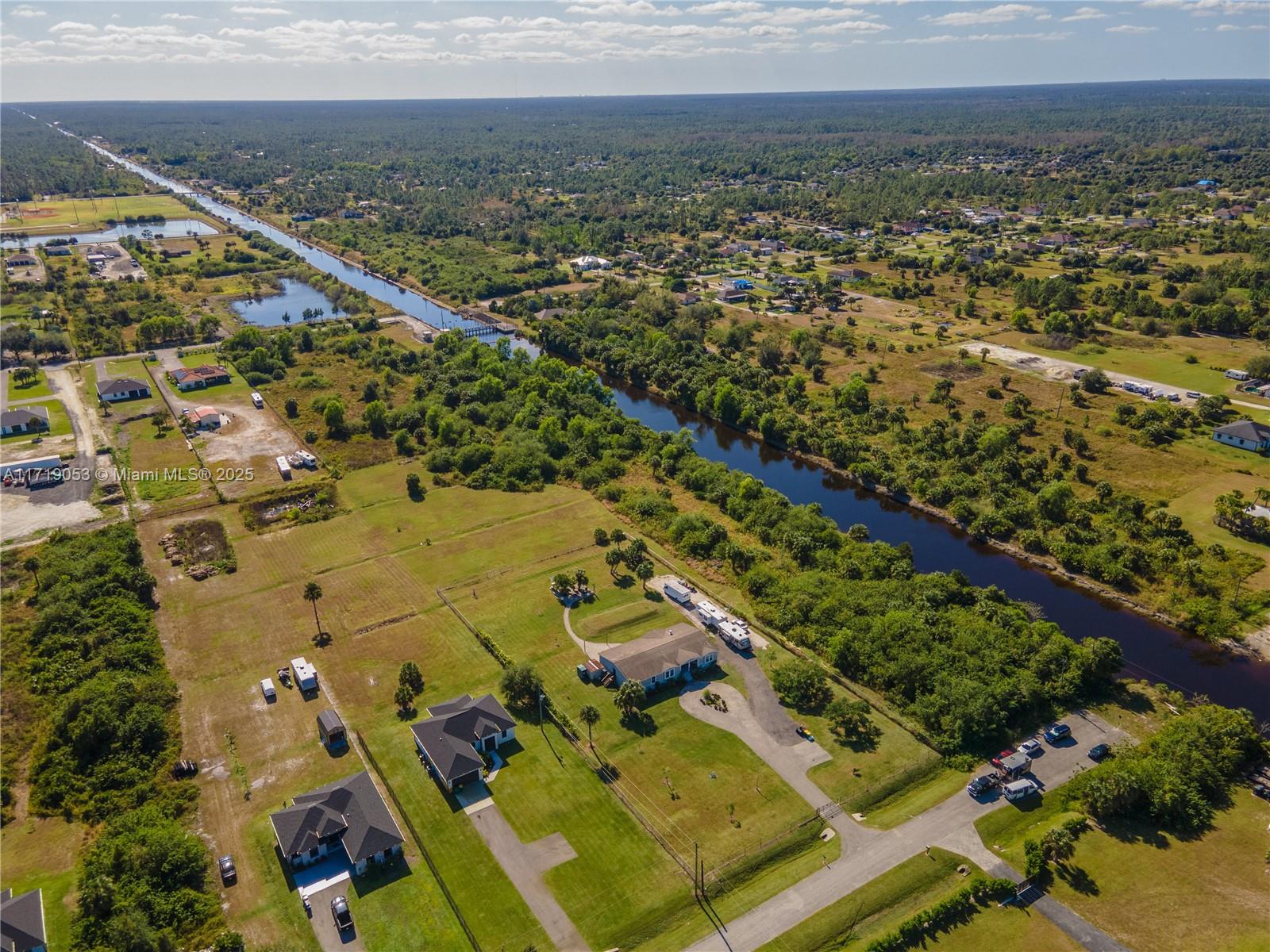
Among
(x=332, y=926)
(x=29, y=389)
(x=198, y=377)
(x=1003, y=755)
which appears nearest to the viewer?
(x=332, y=926)

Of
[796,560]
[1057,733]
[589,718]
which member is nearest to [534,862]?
[589,718]

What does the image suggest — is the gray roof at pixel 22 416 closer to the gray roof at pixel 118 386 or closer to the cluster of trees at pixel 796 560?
the gray roof at pixel 118 386

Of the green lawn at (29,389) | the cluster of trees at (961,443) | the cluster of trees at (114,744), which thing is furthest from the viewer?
the green lawn at (29,389)

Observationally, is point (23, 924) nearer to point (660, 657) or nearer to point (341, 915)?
point (341, 915)

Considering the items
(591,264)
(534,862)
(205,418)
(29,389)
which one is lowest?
(534,862)

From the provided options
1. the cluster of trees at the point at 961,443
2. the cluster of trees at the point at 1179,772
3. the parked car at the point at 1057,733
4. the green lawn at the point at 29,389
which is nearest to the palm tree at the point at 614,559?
the cluster of trees at the point at 961,443

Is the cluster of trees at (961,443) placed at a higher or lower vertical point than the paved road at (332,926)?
higher

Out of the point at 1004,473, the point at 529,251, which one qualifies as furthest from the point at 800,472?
the point at 529,251

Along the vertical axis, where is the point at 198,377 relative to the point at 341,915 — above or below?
above

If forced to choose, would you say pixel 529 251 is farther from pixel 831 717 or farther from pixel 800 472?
pixel 831 717
